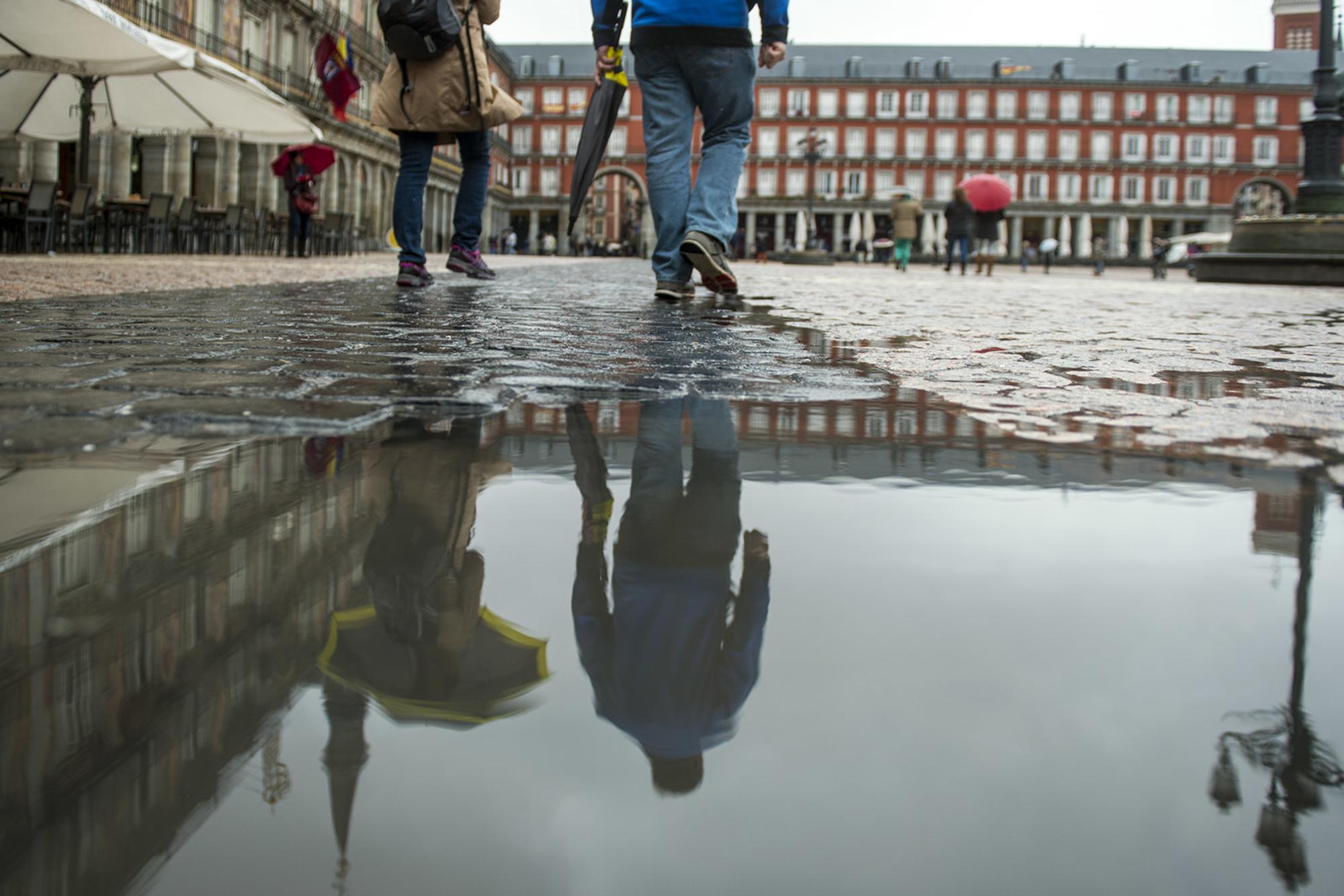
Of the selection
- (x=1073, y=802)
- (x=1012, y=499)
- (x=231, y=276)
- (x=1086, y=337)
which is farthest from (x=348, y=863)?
(x=231, y=276)

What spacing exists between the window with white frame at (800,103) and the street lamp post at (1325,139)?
56738 millimetres

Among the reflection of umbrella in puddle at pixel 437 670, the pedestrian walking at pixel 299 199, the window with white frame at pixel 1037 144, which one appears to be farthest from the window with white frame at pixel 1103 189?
the reflection of umbrella in puddle at pixel 437 670

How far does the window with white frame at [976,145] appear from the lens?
68.8 m

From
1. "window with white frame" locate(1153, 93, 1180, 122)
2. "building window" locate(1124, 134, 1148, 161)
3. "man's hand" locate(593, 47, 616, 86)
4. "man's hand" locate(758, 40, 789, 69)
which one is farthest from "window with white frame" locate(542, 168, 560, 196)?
"man's hand" locate(758, 40, 789, 69)

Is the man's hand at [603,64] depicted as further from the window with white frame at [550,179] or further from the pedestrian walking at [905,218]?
the window with white frame at [550,179]

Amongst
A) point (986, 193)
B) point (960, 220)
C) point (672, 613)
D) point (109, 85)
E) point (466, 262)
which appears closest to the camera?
point (672, 613)

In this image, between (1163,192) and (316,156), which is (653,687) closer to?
(316,156)

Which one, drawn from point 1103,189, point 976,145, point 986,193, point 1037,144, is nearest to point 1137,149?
point 1103,189

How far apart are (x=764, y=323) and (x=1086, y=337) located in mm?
1037

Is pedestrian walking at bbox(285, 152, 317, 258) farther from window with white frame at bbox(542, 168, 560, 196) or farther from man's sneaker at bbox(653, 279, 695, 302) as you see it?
window with white frame at bbox(542, 168, 560, 196)

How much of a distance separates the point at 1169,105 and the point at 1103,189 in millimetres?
6138

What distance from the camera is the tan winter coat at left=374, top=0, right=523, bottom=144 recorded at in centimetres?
574

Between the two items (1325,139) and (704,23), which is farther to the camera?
(1325,139)

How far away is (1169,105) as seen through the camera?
226 feet
